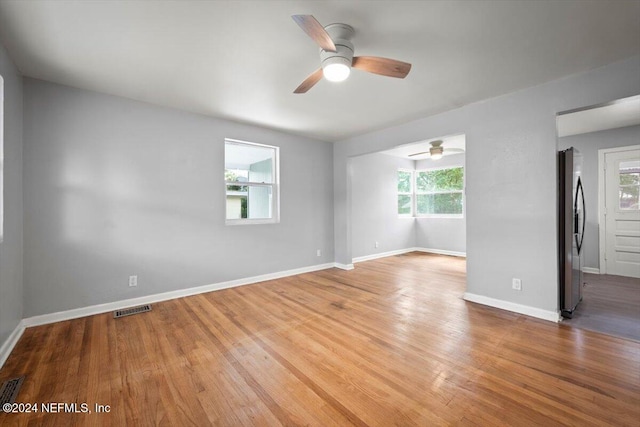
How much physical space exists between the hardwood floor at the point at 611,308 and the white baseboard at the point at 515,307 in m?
0.14

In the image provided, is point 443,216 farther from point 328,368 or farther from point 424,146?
point 328,368

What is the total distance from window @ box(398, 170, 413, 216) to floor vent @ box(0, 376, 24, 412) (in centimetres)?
704

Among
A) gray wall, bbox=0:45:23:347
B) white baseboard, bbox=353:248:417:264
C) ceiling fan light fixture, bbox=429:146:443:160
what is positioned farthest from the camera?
white baseboard, bbox=353:248:417:264

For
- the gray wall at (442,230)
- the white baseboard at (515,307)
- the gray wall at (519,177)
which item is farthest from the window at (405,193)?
the white baseboard at (515,307)

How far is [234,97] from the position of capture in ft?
10.6

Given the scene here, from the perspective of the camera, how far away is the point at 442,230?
7027mm

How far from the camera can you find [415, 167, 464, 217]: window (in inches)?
268

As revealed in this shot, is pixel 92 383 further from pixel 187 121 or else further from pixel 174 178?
pixel 187 121

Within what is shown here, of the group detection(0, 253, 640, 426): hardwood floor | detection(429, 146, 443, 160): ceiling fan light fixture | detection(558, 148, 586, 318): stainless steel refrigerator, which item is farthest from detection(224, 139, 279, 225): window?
detection(558, 148, 586, 318): stainless steel refrigerator

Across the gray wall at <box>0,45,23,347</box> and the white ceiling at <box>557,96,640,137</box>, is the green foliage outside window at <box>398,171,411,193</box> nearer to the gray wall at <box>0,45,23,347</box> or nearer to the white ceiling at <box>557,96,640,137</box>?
the white ceiling at <box>557,96,640,137</box>

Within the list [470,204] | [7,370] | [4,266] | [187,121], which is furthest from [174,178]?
[470,204]

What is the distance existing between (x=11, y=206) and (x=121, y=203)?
0.91m

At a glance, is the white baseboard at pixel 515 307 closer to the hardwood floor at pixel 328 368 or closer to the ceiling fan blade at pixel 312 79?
the hardwood floor at pixel 328 368

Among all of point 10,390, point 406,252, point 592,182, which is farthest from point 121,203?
point 592,182
